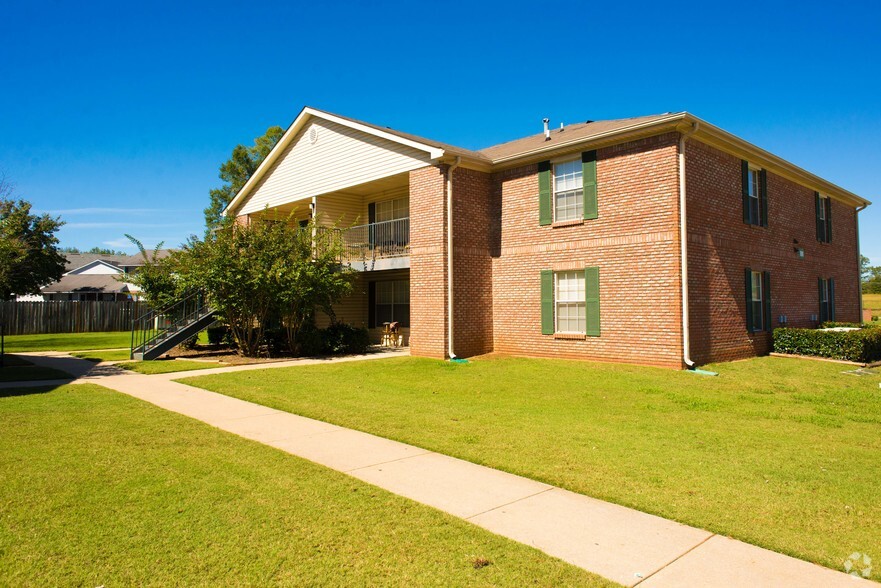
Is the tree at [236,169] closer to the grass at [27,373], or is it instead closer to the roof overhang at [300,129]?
the roof overhang at [300,129]

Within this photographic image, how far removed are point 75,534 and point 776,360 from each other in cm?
1492

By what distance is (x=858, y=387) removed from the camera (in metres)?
10.7

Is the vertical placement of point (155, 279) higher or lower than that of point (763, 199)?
lower

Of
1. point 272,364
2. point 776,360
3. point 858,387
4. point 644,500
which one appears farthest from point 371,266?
point 644,500

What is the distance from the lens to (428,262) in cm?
1550

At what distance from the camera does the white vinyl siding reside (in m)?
16.9

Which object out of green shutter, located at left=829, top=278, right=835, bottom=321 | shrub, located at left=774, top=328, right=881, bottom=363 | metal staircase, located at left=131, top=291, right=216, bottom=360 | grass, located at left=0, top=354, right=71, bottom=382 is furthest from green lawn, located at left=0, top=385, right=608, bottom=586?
green shutter, located at left=829, top=278, right=835, bottom=321

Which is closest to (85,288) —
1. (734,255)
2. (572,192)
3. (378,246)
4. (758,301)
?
(378,246)

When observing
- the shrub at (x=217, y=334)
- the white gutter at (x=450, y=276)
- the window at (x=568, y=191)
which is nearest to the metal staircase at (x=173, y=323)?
the shrub at (x=217, y=334)

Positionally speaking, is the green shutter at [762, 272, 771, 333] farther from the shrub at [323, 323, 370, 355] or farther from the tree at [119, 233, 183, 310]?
the tree at [119, 233, 183, 310]

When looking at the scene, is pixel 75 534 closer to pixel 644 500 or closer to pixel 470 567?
pixel 470 567

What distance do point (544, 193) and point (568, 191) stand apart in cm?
64

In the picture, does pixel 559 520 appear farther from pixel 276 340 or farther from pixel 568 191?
pixel 276 340

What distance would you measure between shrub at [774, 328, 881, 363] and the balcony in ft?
34.4
